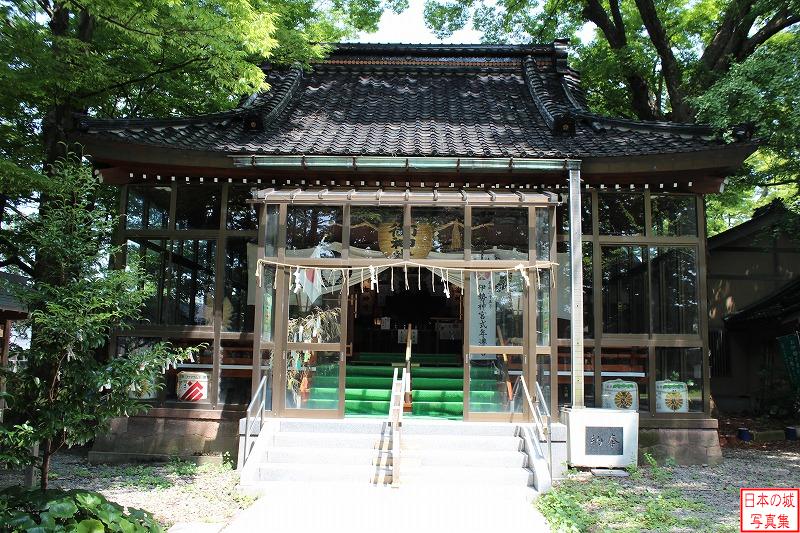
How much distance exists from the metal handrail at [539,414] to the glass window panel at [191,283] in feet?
15.9

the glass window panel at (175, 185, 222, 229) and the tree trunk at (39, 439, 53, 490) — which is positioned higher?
the glass window panel at (175, 185, 222, 229)

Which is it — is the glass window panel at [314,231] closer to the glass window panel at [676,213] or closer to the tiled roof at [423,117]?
the tiled roof at [423,117]

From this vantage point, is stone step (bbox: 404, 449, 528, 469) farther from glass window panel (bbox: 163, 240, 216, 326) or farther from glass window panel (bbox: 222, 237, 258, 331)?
glass window panel (bbox: 163, 240, 216, 326)

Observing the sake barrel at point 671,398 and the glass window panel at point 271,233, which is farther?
the sake barrel at point 671,398

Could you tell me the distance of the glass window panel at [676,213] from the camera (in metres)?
10.1

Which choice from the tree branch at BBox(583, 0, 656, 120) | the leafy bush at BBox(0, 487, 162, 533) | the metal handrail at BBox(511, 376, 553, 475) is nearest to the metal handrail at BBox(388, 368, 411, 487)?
the metal handrail at BBox(511, 376, 553, 475)

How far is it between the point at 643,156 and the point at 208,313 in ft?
23.2

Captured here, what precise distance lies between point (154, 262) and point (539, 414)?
635 cm

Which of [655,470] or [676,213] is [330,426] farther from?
[676,213]

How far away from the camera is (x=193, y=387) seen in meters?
9.80

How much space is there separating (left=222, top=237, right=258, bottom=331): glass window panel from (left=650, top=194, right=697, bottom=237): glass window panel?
21.3 ft

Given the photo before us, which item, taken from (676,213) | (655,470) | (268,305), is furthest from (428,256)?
(655,470)

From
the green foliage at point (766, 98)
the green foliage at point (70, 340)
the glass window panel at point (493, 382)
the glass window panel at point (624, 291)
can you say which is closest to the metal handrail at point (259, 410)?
the green foliage at point (70, 340)

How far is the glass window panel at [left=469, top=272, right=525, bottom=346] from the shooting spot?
30.2ft
